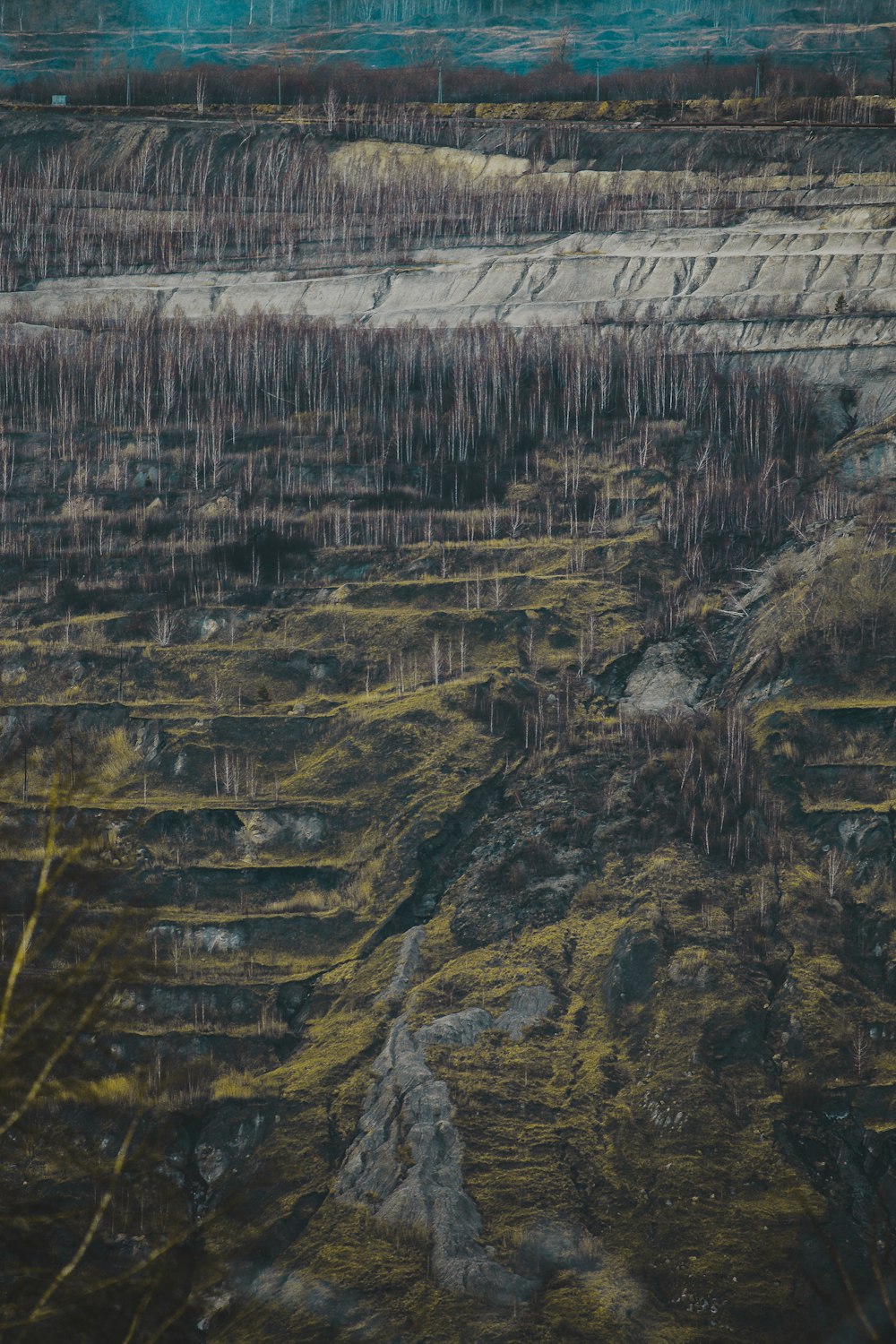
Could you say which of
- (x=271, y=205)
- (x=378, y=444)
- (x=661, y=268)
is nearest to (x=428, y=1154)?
(x=378, y=444)

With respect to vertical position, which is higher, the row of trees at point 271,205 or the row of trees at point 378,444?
the row of trees at point 271,205

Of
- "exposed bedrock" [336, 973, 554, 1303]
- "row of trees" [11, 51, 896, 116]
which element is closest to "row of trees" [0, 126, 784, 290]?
"row of trees" [11, 51, 896, 116]

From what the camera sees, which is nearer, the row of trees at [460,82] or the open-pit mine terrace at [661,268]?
the open-pit mine terrace at [661,268]

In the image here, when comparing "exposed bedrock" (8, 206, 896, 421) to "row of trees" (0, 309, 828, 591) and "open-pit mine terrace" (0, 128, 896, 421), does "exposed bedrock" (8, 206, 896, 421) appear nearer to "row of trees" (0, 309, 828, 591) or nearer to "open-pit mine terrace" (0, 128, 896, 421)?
"open-pit mine terrace" (0, 128, 896, 421)

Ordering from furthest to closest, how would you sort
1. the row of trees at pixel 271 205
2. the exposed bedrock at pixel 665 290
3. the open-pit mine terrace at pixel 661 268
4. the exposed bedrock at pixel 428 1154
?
the row of trees at pixel 271 205, the open-pit mine terrace at pixel 661 268, the exposed bedrock at pixel 665 290, the exposed bedrock at pixel 428 1154

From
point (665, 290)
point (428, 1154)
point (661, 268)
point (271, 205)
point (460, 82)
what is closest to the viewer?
point (428, 1154)

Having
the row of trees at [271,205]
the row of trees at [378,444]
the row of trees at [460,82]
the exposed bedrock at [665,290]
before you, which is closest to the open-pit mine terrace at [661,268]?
the exposed bedrock at [665,290]

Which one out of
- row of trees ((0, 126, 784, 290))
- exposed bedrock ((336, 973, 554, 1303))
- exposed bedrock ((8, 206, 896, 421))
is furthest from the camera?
row of trees ((0, 126, 784, 290))

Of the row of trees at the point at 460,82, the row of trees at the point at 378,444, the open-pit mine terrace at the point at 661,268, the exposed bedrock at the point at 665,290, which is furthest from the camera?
the row of trees at the point at 460,82

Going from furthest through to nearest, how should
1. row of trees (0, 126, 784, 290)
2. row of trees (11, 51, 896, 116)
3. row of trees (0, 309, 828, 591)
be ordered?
row of trees (11, 51, 896, 116)
row of trees (0, 126, 784, 290)
row of trees (0, 309, 828, 591)

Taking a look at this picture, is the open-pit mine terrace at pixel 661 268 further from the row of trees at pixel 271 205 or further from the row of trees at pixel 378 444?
the row of trees at pixel 378 444

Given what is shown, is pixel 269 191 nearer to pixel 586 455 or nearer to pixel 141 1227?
pixel 586 455

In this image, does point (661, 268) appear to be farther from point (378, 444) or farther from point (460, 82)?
point (460, 82)
